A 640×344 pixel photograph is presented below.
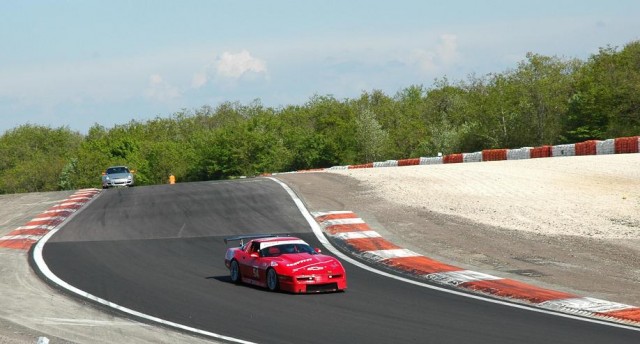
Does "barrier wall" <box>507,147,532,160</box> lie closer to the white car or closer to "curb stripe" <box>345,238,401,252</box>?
the white car

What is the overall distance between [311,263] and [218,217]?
13404 millimetres

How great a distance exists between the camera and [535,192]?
32.6 meters

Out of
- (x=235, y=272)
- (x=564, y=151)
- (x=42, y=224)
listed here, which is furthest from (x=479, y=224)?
(x=564, y=151)

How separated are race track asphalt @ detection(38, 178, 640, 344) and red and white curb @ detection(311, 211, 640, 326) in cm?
71

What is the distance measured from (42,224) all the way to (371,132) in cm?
9652

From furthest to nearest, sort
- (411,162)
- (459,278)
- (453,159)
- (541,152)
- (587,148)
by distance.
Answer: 1. (411,162)
2. (453,159)
3. (541,152)
4. (587,148)
5. (459,278)

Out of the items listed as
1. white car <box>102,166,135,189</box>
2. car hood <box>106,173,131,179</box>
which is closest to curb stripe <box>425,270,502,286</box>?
white car <box>102,166,135,189</box>

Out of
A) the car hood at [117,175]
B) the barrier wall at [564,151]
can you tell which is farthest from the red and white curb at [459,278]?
the car hood at [117,175]

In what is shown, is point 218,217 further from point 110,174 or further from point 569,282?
point 110,174

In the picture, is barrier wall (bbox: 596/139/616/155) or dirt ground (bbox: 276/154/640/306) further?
barrier wall (bbox: 596/139/616/155)

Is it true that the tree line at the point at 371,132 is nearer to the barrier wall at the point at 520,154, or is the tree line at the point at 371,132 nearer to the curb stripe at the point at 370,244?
the barrier wall at the point at 520,154

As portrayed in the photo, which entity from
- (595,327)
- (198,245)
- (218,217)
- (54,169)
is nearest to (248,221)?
(218,217)

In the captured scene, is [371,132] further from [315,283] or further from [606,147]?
[315,283]

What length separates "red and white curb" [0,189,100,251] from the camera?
1080 inches
